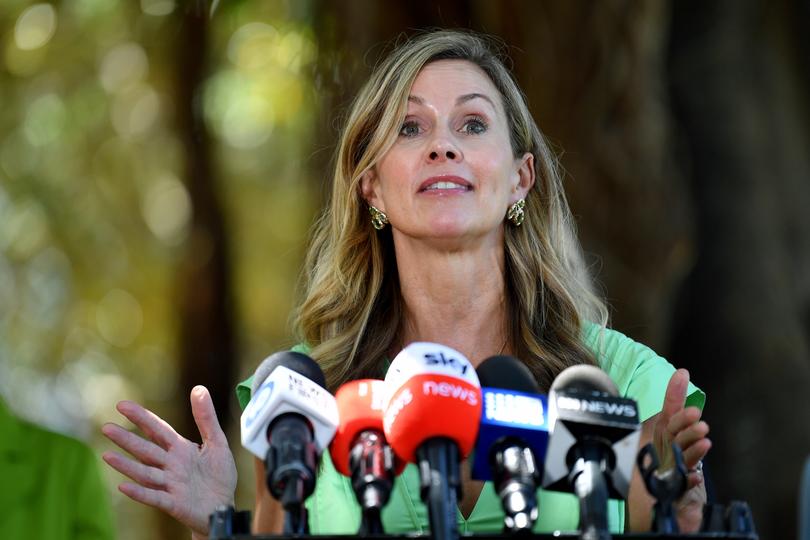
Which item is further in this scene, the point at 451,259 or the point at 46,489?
the point at 451,259

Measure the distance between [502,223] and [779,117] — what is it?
438cm

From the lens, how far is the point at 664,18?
7.10 metres

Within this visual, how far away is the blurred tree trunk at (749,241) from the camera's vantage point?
7316 millimetres

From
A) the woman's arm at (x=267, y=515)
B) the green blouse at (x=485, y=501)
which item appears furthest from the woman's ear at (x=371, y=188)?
the woman's arm at (x=267, y=515)

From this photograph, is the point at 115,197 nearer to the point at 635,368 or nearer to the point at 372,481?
the point at 635,368

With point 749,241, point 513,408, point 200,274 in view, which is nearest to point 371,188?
point 513,408

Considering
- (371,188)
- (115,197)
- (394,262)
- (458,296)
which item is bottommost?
(458,296)

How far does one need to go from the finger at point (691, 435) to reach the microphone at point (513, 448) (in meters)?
Answer: 0.36

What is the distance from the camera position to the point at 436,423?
2.45 m

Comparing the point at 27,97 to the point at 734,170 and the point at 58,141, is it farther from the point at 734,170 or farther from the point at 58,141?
the point at 734,170

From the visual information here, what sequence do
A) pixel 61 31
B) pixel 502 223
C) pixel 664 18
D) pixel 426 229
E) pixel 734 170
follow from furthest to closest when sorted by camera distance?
1. pixel 61 31
2. pixel 734 170
3. pixel 664 18
4. pixel 502 223
5. pixel 426 229

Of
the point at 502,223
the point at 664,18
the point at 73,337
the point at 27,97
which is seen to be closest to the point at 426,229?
the point at 502,223

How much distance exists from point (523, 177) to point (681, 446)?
134 centimetres

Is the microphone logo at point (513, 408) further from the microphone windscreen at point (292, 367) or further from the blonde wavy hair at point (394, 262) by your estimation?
the blonde wavy hair at point (394, 262)
